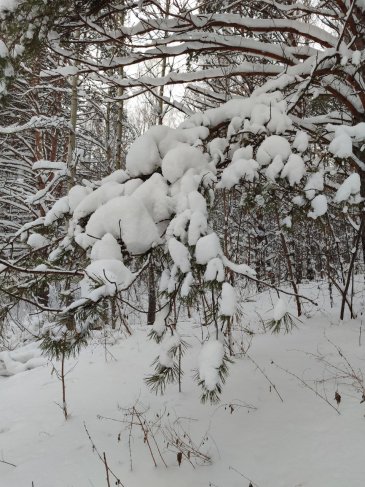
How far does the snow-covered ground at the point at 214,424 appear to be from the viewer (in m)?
2.27

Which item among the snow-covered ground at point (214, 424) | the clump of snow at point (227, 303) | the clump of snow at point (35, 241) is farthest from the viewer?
the clump of snow at point (35, 241)

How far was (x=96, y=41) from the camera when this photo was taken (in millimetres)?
3283

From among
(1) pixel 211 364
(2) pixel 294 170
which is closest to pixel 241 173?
(2) pixel 294 170

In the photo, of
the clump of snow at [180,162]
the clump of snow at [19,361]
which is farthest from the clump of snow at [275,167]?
the clump of snow at [19,361]

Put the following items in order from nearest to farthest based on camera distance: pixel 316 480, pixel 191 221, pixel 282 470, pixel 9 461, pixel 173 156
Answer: pixel 191 221 → pixel 316 480 → pixel 282 470 → pixel 173 156 → pixel 9 461

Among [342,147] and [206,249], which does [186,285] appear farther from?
[342,147]

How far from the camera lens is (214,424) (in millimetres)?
2869

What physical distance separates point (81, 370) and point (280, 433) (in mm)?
2826

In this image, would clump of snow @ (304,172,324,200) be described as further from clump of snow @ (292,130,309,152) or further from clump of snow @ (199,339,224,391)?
clump of snow @ (199,339,224,391)

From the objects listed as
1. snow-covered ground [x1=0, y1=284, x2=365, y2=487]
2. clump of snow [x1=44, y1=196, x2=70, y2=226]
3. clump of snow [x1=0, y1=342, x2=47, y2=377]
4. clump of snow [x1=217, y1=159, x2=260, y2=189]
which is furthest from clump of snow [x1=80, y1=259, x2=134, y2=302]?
clump of snow [x1=0, y1=342, x2=47, y2=377]

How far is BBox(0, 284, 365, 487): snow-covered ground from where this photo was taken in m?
2.27

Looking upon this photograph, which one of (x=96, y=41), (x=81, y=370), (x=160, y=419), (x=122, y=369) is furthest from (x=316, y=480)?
(x=96, y=41)

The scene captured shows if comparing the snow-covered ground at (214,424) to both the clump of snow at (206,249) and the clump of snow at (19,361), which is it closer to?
the clump of snow at (19,361)

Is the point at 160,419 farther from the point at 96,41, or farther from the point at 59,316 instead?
the point at 96,41
